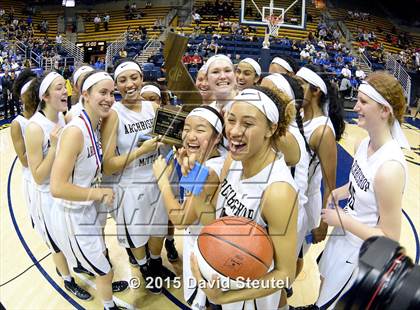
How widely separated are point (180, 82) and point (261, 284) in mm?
2364

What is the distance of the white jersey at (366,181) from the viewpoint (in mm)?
1927

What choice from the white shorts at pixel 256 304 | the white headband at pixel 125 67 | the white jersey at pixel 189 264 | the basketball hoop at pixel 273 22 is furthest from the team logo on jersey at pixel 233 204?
the basketball hoop at pixel 273 22

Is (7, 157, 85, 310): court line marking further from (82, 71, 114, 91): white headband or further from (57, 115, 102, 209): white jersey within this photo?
(82, 71, 114, 91): white headband

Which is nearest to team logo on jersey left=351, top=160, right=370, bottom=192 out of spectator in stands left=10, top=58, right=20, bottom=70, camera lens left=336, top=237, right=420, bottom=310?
camera lens left=336, top=237, right=420, bottom=310

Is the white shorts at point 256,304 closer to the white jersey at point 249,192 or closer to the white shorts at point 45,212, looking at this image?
the white jersey at point 249,192

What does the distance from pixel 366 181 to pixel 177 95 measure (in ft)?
6.89

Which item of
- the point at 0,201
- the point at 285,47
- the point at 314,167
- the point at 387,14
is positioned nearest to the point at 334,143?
the point at 314,167

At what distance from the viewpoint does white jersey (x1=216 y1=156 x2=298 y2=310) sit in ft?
5.66

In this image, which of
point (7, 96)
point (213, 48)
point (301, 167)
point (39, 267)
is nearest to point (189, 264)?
point (301, 167)

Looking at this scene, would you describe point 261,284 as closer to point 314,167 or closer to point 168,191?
point 168,191

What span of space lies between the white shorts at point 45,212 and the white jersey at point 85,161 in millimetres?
358

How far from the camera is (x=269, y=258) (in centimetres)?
166

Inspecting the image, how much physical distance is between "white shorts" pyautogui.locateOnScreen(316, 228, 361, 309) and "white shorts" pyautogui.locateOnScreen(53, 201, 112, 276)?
1403 millimetres

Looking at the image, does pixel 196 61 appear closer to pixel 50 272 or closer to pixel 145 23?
pixel 145 23
